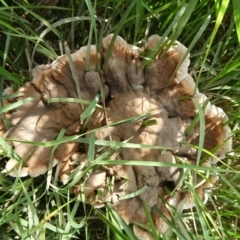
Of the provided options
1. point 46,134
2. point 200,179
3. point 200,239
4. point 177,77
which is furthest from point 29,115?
point 200,239

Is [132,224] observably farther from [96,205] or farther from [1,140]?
[1,140]

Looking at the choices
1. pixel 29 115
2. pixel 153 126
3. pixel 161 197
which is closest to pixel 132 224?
pixel 161 197

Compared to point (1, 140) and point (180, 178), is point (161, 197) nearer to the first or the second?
point (180, 178)

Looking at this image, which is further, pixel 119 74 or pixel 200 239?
pixel 200 239

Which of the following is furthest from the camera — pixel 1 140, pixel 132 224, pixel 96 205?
pixel 132 224

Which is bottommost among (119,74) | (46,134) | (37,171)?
(37,171)

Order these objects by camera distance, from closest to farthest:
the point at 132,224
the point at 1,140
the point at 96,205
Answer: the point at 1,140 < the point at 96,205 < the point at 132,224

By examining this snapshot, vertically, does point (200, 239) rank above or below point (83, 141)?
below
